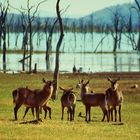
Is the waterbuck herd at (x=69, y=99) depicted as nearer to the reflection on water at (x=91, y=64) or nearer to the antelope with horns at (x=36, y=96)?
the antelope with horns at (x=36, y=96)

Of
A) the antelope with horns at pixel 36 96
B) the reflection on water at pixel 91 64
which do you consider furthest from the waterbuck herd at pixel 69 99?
the reflection on water at pixel 91 64

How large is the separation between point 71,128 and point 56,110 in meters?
11.1

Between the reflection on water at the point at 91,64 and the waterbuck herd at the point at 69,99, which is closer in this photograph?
the waterbuck herd at the point at 69,99

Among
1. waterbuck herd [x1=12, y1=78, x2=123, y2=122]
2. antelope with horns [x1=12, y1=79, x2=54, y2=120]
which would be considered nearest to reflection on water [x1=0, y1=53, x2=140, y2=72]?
waterbuck herd [x1=12, y1=78, x2=123, y2=122]

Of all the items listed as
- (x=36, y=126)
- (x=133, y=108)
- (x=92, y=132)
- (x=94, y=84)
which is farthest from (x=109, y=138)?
(x=94, y=84)

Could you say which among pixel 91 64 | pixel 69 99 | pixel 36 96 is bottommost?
pixel 91 64

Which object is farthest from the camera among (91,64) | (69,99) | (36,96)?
(91,64)

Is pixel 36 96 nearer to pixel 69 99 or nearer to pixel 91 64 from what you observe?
pixel 69 99

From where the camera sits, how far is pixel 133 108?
34469 mm

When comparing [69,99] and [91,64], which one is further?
[91,64]

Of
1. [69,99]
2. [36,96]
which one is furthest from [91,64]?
[36,96]

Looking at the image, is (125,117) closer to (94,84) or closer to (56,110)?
(56,110)

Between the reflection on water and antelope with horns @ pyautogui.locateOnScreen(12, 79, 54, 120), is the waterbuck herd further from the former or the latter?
the reflection on water

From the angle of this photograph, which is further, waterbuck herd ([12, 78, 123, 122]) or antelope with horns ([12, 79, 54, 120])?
waterbuck herd ([12, 78, 123, 122])
